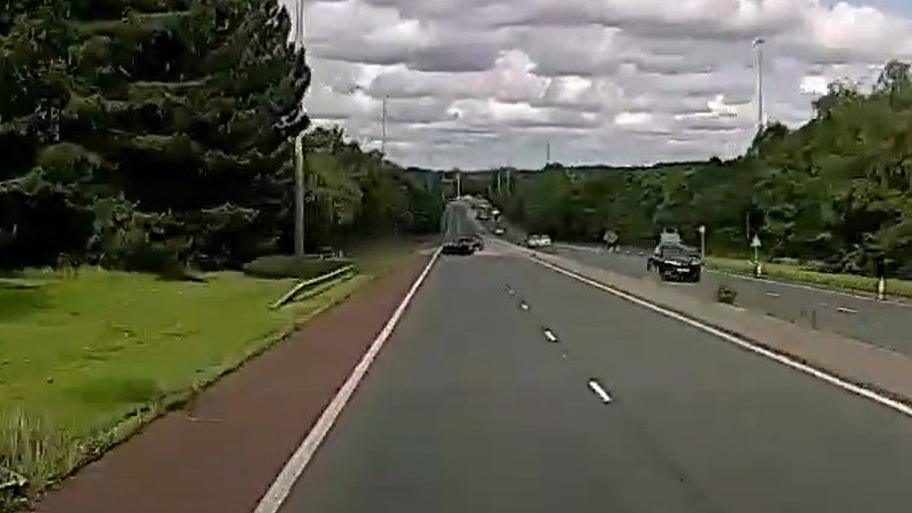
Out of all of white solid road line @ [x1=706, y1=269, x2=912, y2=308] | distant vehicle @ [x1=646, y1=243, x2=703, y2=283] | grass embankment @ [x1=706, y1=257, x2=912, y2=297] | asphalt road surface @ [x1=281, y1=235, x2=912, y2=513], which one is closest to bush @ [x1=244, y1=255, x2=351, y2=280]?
distant vehicle @ [x1=646, y1=243, x2=703, y2=283]

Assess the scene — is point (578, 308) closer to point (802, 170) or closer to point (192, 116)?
point (192, 116)

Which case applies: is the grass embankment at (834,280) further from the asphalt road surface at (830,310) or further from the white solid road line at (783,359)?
the white solid road line at (783,359)

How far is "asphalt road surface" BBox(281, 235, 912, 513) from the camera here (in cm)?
1274

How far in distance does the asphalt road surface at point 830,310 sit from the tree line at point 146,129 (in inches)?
759

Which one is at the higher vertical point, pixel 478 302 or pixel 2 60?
pixel 2 60

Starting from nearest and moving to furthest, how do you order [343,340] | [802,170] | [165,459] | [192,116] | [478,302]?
1. [165,459]
2. [343,340]
3. [478,302]
4. [192,116]
5. [802,170]

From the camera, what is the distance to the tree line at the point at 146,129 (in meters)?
50.2

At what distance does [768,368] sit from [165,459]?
13.1 meters

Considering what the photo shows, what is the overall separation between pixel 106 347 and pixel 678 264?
41.9 m

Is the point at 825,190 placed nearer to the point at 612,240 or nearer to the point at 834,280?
the point at 834,280

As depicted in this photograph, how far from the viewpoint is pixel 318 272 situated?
66.5 meters

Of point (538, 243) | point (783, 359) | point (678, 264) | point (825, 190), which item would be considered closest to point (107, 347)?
point (783, 359)

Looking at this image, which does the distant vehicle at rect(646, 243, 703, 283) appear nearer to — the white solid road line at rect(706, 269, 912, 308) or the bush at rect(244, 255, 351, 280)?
the white solid road line at rect(706, 269, 912, 308)

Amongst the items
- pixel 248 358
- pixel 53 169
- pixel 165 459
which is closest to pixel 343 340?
pixel 248 358
